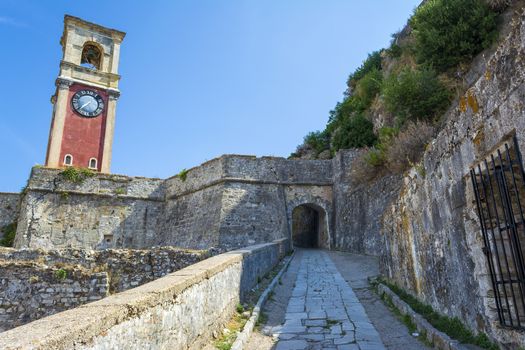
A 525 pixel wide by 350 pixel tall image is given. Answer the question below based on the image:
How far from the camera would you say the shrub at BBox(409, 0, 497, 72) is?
13898mm

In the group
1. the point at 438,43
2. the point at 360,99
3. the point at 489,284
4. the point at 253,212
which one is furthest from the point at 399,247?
the point at 360,99

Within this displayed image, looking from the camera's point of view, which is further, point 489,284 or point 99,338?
point 489,284

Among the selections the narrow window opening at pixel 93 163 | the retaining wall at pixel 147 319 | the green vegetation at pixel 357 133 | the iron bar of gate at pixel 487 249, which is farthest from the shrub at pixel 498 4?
the narrow window opening at pixel 93 163

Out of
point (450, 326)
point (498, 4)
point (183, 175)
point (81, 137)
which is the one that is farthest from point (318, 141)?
point (450, 326)

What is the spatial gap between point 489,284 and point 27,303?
9.13 m

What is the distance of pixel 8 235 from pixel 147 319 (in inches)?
888

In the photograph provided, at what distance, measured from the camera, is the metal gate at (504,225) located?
3.03 m

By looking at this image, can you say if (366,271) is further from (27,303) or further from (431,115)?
(27,303)

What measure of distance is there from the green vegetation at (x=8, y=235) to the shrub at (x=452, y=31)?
22.7 m

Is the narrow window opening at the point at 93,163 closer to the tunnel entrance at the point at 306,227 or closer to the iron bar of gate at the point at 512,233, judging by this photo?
the tunnel entrance at the point at 306,227

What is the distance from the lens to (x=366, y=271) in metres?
10.6

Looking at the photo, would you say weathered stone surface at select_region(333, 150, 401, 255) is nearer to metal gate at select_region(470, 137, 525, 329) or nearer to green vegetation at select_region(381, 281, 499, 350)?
green vegetation at select_region(381, 281, 499, 350)

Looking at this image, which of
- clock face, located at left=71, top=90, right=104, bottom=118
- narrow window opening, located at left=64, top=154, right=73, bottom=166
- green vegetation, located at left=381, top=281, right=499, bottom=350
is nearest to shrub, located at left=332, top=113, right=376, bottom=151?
green vegetation, located at left=381, top=281, right=499, bottom=350

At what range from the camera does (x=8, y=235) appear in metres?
20.7
